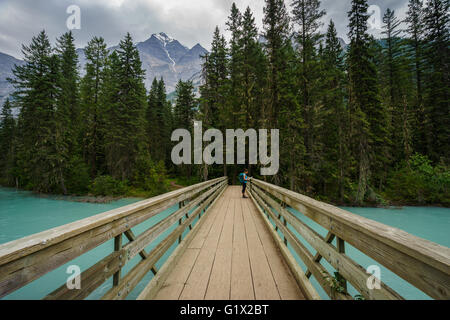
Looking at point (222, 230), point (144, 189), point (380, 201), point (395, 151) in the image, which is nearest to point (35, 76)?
point (144, 189)

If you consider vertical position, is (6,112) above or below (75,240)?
above

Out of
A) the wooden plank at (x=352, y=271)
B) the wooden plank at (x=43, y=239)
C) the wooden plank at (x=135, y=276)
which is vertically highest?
the wooden plank at (x=43, y=239)

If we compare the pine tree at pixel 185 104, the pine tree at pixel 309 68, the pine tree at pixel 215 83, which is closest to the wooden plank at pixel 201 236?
the pine tree at pixel 309 68

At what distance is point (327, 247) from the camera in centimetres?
157

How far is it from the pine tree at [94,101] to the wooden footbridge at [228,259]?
78.3ft

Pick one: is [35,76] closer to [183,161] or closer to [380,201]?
[183,161]

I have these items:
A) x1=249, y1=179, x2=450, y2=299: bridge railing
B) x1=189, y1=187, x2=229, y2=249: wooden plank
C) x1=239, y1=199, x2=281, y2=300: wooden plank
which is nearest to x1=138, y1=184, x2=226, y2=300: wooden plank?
x1=189, y1=187, x2=229, y2=249: wooden plank

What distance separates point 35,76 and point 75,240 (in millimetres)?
25642

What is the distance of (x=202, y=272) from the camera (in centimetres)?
236

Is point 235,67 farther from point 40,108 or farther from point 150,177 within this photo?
point 40,108

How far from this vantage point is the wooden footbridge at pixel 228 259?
79 centimetres

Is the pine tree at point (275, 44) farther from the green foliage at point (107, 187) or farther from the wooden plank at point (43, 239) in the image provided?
the green foliage at point (107, 187)
